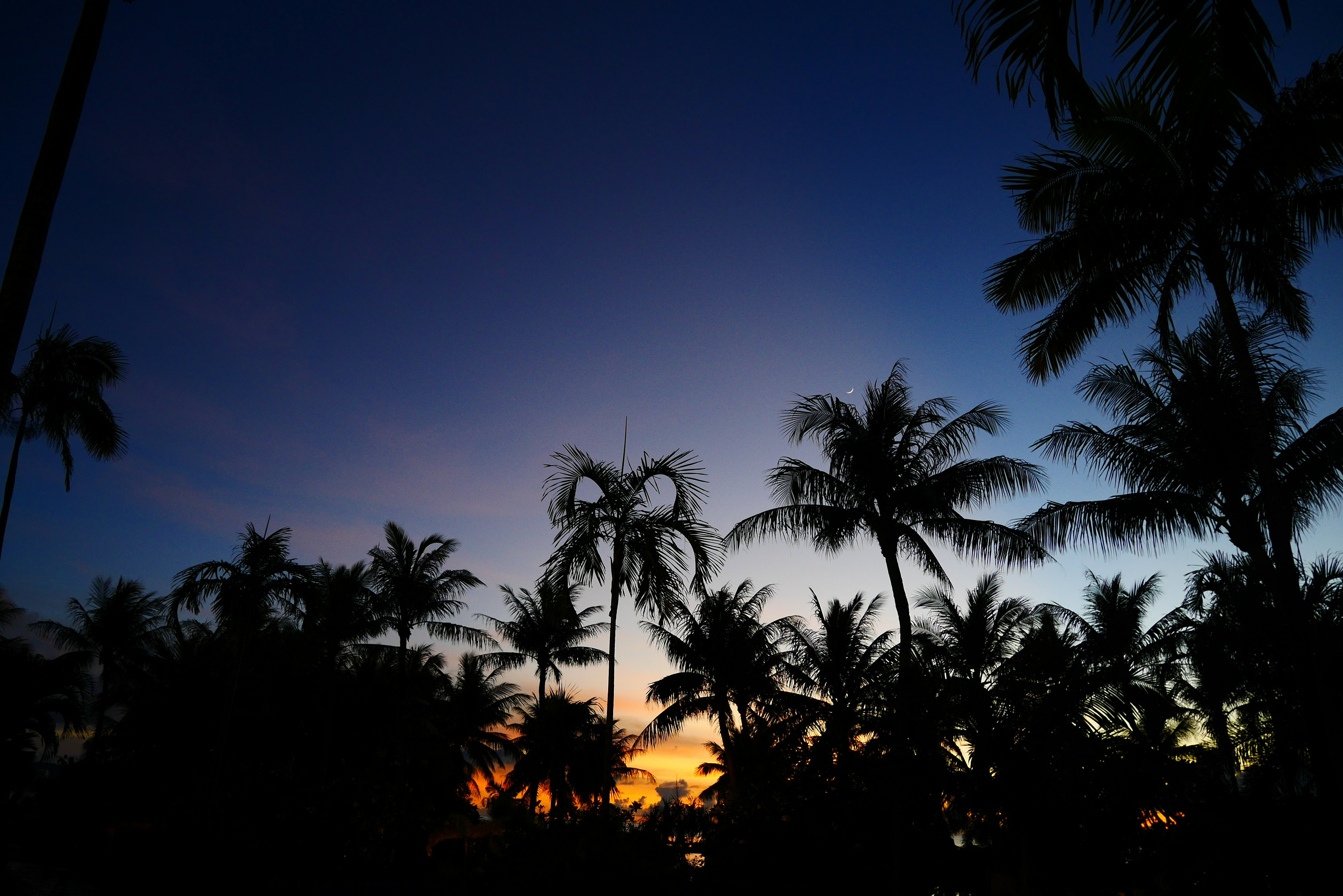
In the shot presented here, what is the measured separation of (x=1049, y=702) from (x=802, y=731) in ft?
13.7

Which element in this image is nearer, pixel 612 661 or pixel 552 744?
pixel 612 661

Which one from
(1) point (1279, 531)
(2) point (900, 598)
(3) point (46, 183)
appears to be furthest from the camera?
(2) point (900, 598)

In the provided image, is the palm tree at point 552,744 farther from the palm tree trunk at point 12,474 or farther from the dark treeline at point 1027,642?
the palm tree trunk at point 12,474

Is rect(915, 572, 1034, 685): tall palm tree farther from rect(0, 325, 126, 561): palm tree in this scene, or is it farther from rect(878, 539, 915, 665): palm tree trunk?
rect(0, 325, 126, 561): palm tree

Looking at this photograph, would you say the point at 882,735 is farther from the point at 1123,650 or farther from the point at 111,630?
the point at 111,630

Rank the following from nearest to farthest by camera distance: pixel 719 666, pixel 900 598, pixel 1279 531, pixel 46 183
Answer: pixel 46 183 < pixel 1279 531 < pixel 900 598 < pixel 719 666

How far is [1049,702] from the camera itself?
37.8 ft

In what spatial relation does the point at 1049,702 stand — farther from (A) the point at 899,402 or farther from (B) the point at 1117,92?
(B) the point at 1117,92

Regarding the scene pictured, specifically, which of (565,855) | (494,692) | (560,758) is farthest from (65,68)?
(494,692)

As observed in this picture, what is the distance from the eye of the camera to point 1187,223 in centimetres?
1070

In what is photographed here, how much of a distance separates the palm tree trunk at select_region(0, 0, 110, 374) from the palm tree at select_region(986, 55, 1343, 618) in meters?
9.74

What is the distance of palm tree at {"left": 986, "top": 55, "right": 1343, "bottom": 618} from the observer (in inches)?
372

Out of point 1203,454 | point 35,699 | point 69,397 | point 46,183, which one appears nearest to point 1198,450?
point 1203,454

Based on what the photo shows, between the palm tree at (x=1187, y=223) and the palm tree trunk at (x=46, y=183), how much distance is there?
9740 mm
